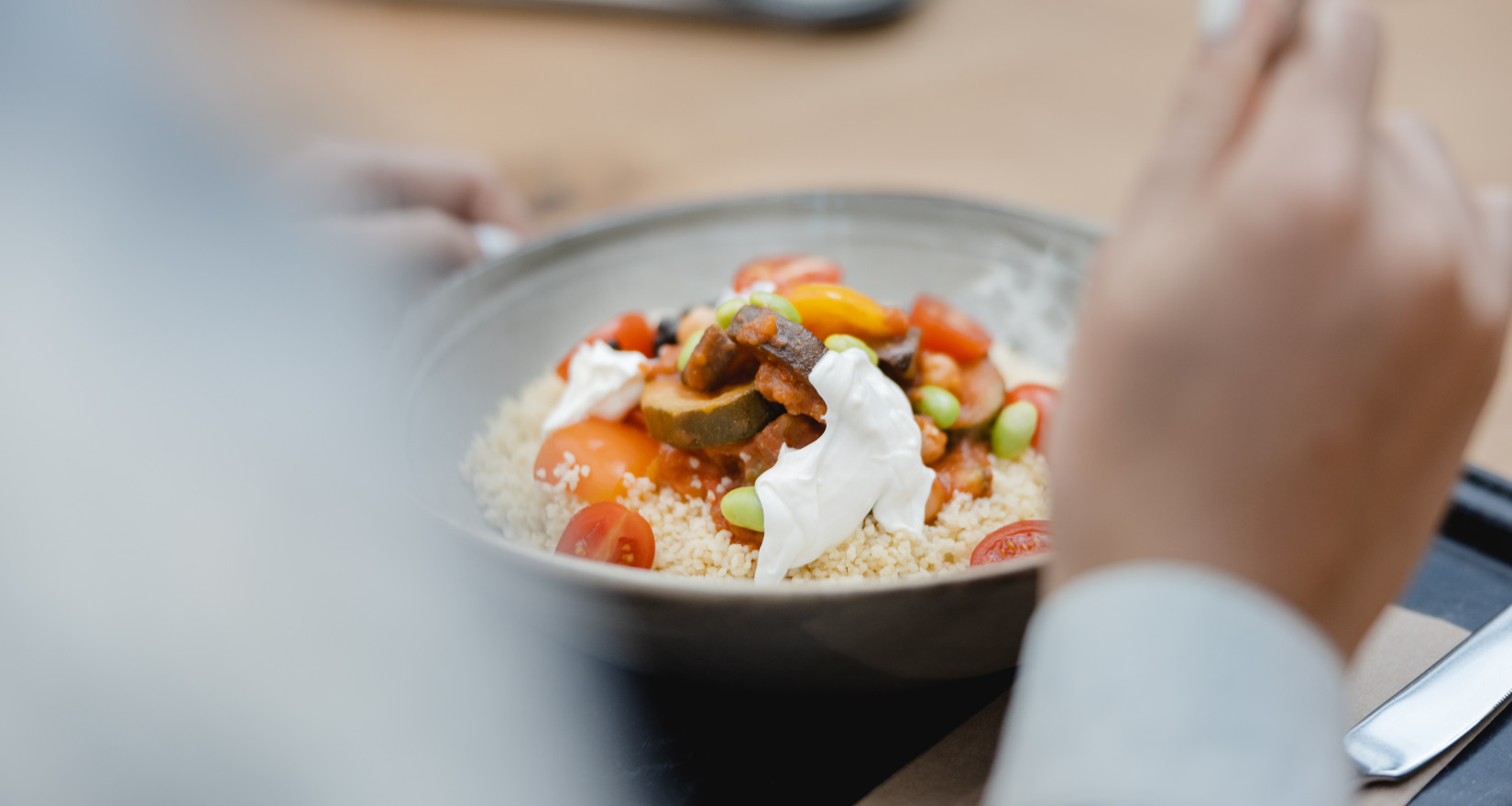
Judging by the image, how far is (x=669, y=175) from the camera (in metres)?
2.62

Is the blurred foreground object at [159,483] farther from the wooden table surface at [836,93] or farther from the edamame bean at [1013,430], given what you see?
the wooden table surface at [836,93]

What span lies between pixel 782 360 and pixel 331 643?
554mm

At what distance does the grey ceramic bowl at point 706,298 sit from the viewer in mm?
862

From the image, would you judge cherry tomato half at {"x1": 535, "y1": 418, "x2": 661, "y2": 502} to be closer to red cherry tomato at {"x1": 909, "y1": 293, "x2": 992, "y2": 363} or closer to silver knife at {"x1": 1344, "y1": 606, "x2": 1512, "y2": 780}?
red cherry tomato at {"x1": 909, "y1": 293, "x2": 992, "y2": 363}

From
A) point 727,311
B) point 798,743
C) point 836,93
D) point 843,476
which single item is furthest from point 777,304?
point 836,93

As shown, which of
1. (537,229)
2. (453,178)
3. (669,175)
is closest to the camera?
(453,178)

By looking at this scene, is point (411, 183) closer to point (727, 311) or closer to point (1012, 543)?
point (727, 311)

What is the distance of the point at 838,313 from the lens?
1279 mm

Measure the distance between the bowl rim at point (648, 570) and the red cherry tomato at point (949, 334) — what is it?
26 cm

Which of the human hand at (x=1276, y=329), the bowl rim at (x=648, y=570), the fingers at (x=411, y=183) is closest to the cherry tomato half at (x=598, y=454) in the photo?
the bowl rim at (x=648, y=570)

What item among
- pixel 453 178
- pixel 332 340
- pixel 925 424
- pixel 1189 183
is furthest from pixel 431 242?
pixel 1189 183

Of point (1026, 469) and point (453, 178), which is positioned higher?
point (453, 178)

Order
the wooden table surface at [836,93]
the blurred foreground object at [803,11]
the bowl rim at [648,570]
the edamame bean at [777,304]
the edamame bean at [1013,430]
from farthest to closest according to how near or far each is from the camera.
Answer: the blurred foreground object at [803,11] → the wooden table surface at [836,93] → the edamame bean at [1013,430] → the edamame bean at [777,304] → the bowl rim at [648,570]

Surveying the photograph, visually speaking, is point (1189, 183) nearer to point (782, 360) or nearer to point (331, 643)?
point (782, 360)
